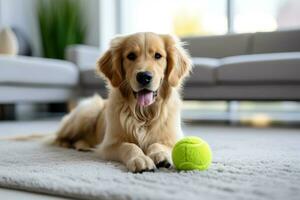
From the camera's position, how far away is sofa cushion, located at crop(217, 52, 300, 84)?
121 inches

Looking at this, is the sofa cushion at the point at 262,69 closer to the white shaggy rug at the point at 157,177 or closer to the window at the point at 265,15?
the white shaggy rug at the point at 157,177

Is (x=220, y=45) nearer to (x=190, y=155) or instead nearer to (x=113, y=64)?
(x=113, y=64)

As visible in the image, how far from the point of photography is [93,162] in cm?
157

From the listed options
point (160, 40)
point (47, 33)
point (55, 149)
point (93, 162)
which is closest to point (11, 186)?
point (93, 162)

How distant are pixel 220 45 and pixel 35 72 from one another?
7.14 feet

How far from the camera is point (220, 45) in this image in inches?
176

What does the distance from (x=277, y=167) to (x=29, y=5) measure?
5442 mm

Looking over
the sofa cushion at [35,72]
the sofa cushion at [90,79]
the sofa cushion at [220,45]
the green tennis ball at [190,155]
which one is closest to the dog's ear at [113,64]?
the green tennis ball at [190,155]

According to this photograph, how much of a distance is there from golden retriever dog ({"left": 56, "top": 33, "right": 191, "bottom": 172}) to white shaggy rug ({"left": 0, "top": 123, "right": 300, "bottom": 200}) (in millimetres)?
170

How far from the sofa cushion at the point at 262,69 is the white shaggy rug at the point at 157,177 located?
140cm

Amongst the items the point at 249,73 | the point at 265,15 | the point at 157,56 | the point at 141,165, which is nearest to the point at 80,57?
the point at 249,73

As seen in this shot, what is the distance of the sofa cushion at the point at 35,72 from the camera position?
346 cm

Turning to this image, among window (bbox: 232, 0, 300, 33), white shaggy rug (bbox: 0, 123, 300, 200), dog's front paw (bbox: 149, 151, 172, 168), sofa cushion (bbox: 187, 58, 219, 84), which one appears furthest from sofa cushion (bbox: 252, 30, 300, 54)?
dog's front paw (bbox: 149, 151, 172, 168)

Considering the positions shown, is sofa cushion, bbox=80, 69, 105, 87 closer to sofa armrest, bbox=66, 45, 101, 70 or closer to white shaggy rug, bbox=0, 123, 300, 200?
sofa armrest, bbox=66, 45, 101, 70
